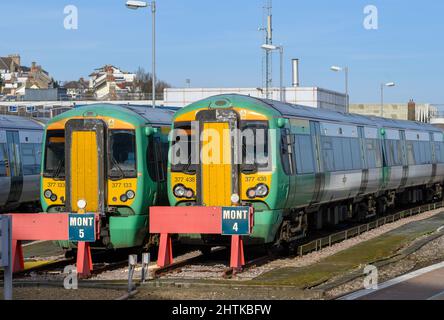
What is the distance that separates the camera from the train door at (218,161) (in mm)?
16328

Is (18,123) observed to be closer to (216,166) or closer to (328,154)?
(328,154)

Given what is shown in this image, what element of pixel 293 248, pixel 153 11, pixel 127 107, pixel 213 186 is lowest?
pixel 293 248

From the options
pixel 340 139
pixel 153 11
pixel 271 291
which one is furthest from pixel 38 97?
pixel 271 291

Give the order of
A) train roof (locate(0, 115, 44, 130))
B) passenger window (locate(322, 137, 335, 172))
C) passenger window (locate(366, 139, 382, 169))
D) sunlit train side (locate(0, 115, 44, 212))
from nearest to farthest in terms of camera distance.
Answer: passenger window (locate(322, 137, 335, 172)), sunlit train side (locate(0, 115, 44, 212)), train roof (locate(0, 115, 44, 130)), passenger window (locate(366, 139, 382, 169))

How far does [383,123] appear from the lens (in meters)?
27.7

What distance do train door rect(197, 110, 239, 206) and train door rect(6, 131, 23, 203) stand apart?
22.7ft

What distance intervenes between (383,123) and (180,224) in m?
13.3

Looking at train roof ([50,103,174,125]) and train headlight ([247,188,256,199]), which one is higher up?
train roof ([50,103,174,125])

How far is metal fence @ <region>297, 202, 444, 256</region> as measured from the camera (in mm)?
18958

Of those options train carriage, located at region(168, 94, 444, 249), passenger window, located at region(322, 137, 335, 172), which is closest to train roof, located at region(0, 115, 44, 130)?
train carriage, located at region(168, 94, 444, 249)

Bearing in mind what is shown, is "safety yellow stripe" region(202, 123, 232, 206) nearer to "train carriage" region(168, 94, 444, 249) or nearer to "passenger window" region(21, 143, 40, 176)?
"train carriage" region(168, 94, 444, 249)

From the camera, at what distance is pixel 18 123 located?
75.1 feet

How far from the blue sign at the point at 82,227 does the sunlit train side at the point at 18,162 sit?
6096mm

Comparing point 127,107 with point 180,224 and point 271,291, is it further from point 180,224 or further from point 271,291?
point 271,291
